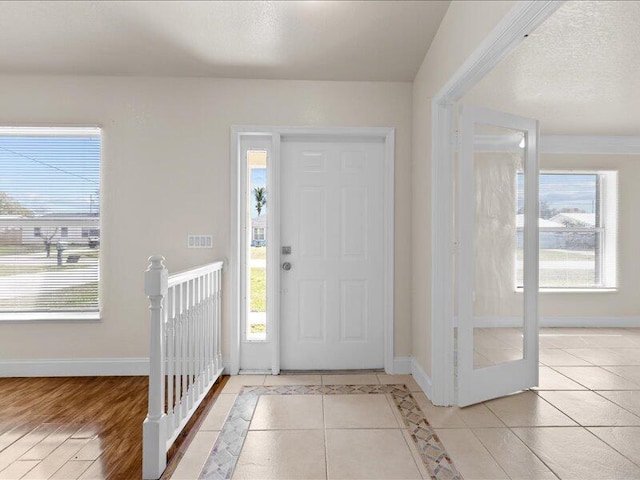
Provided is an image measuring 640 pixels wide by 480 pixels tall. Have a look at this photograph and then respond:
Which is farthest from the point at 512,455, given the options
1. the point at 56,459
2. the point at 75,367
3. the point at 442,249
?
the point at 75,367

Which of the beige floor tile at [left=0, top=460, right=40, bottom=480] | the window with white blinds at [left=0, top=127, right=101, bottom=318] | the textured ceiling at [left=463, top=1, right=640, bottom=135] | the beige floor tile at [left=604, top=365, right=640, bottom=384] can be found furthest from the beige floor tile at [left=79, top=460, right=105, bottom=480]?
the beige floor tile at [left=604, top=365, right=640, bottom=384]

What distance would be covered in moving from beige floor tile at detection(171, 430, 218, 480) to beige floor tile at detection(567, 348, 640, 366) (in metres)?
3.52

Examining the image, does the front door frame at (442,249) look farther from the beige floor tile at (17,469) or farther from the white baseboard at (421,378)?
the beige floor tile at (17,469)

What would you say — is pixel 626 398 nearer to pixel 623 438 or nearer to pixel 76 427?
pixel 623 438

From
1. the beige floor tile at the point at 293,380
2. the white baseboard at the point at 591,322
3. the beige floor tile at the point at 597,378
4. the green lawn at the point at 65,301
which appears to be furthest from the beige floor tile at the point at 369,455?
the white baseboard at the point at 591,322

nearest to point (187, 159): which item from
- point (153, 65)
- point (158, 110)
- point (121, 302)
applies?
point (158, 110)

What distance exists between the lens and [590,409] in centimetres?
255

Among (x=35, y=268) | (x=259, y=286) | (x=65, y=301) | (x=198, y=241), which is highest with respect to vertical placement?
(x=198, y=241)

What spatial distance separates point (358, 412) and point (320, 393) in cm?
40

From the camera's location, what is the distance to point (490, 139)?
8.71ft

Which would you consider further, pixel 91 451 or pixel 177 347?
pixel 177 347

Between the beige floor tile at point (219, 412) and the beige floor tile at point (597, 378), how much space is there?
276 centimetres

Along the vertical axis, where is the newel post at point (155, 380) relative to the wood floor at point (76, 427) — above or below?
above

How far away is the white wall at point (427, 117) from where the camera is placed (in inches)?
80.8
